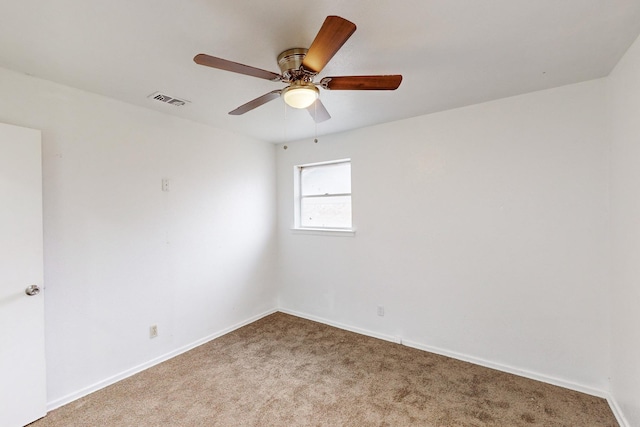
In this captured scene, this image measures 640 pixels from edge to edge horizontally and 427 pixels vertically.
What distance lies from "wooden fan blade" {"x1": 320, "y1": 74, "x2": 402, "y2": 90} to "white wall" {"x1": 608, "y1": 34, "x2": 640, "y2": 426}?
1.40 metres

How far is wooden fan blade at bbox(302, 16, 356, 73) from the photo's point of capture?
1.12 meters

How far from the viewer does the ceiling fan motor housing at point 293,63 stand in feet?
5.39

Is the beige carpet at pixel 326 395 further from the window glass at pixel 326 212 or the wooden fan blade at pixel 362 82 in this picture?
the wooden fan blade at pixel 362 82

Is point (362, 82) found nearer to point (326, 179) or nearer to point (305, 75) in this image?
point (305, 75)

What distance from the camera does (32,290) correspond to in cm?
194

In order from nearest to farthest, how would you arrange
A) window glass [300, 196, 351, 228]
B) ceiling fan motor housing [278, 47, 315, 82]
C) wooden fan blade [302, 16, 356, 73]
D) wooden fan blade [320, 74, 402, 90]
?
wooden fan blade [302, 16, 356, 73] < wooden fan blade [320, 74, 402, 90] < ceiling fan motor housing [278, 47, 315, 82] < window glass [300, 196, 351, 228]

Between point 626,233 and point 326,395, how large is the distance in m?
2.33

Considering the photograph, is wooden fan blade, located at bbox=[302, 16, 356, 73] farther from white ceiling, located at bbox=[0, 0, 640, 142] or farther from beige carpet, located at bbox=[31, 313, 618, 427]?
beige carpet, located at bbox=[31, 313, 618, 427]

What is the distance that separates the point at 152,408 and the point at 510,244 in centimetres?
313

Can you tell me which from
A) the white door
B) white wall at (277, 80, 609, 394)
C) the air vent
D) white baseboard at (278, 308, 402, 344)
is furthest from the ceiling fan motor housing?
white baseboard at (278, 308, 402, 344)

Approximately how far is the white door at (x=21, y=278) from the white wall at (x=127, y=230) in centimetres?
11

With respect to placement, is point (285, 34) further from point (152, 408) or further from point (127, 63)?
→ point (152, 408)

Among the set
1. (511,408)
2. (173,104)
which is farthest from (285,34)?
(511,408)

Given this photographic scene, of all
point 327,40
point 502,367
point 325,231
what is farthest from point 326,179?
point 502,367
